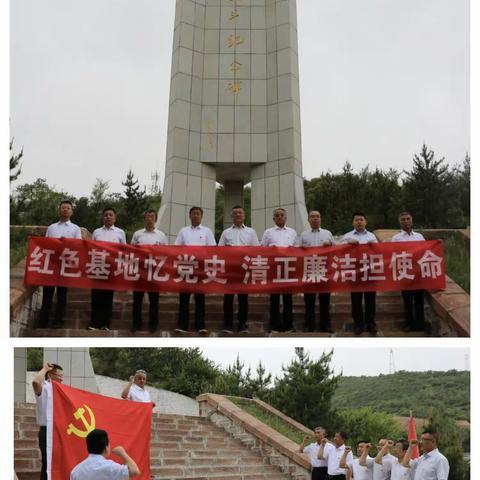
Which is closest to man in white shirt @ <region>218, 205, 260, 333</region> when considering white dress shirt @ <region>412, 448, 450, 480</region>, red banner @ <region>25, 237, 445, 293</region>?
red banner @ <region>25, 237, 445, 293</region>

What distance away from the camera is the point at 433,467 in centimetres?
752

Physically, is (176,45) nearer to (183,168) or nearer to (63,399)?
(183,168)

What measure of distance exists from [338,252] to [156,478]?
11.9 feet

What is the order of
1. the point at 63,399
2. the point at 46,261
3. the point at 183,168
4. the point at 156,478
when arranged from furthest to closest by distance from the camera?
the point at 183,168 → the point at 156,478 → the point at 46,261 → the point at 63,399

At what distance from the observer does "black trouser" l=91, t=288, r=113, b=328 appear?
8766mm

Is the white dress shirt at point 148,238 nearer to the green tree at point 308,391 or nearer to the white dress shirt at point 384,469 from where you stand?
the white dress shirt at point 384,469

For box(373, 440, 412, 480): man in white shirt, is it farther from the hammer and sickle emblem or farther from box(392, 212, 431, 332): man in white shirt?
the hammer and sickle emblem

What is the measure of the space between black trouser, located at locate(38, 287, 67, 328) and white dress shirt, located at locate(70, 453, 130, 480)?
3.92 meters

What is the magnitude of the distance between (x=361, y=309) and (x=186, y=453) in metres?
3.44

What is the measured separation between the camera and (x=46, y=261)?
8.68 meters

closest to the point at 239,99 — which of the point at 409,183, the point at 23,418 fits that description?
the point at 23,418

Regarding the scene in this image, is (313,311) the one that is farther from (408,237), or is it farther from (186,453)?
(186,453)

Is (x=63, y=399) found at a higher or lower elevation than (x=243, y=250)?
lower

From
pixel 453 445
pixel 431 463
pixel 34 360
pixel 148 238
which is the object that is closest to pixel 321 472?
pixel 431 463
